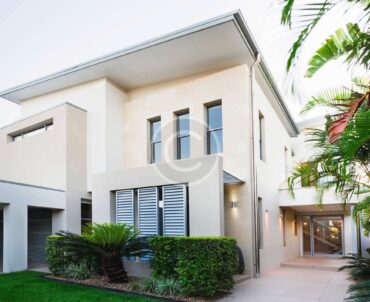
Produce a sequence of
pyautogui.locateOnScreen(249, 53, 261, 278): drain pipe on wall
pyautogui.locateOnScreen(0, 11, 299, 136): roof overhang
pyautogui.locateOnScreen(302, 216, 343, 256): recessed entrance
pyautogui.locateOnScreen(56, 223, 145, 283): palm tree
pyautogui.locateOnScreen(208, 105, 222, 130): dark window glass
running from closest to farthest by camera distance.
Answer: pyautogui.locateOnScreen(56, 223, 145, 283): palm tree, pyautogui.locateOnScreen(0, 11, 299, 136): roof overhang, pyautogui.locateOnScreen(249, 53, 261, 278): drain pipe on wall, pyautogui.locateOnScreen(208, 105, 222, 130): dark window glass, pyautogui.locateOnScreen(302, 216, 343, 256): recessed entrance

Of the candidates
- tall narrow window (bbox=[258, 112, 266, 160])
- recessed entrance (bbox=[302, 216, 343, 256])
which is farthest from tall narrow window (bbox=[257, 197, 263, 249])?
recessed entrance (bbox=[302, 216, 343, 256])

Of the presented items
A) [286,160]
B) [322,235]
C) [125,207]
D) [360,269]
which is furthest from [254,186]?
[322,235]

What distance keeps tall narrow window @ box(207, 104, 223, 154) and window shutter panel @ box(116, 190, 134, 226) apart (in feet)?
11.7

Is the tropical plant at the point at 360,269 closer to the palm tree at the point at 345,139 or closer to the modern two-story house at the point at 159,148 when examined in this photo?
the palm tree at the point at 345,139

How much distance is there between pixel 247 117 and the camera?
500 inches

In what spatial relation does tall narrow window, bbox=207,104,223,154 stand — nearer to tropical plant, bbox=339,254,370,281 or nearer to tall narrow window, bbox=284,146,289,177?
tropical plant, bbox=339,254,370,281

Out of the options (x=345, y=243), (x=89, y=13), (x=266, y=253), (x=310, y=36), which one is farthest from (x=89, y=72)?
(x=345, y=243)

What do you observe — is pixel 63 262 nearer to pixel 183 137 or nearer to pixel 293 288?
pixel 183 137

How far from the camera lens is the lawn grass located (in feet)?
27.6

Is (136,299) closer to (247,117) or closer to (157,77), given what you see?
(247,117)

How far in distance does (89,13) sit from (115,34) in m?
1.75

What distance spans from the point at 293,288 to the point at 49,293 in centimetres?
668

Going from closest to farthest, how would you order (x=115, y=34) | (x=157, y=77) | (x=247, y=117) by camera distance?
1. (x=247, y=117)
2. (x=157, y=77)
3. (x=115, y=34)

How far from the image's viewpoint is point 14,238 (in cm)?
1244
